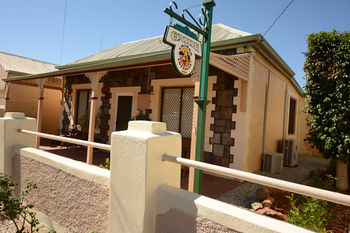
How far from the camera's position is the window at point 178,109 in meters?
6.48

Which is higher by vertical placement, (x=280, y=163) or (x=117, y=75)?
(x=117, y=75)

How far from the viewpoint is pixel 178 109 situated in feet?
22.0

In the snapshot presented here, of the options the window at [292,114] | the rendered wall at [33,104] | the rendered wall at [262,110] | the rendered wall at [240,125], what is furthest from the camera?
the rendered wall at [33,104]

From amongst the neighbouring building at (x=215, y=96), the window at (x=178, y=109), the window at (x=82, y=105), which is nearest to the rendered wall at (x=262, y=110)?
the neighbouring building at (x=215, y=96)

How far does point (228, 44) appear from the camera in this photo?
18.2 ft

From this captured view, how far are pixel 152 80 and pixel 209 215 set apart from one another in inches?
241

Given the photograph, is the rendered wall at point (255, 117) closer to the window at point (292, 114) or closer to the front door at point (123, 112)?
the front door at point (123, 112)

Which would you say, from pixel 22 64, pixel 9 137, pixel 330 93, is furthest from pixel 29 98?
pixel 330 93

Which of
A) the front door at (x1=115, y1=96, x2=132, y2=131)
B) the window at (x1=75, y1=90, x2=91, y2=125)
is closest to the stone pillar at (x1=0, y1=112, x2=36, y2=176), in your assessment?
the front door at (x1=115, y1=96, x2=132, y2=131)

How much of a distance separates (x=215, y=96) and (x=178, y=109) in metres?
1.35

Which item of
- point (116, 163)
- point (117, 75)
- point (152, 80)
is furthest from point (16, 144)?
point (117, 75)

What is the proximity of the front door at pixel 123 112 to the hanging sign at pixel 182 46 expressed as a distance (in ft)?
15.9

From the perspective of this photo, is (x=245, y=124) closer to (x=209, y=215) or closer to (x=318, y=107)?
(x=318, y=107)

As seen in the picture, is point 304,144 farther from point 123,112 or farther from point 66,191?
point 66,191
